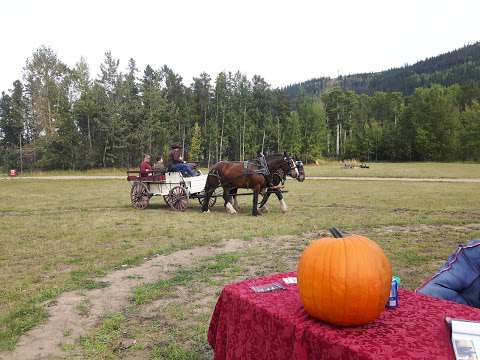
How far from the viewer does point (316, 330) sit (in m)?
2.29

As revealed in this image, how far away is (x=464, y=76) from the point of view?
481 ft

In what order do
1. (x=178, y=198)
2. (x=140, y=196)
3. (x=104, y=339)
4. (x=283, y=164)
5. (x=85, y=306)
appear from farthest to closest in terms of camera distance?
(x=140, y=196) < (x=178, y=198) < (x=283, y=164) < (x=85, y=306) < (x=104, y=339)

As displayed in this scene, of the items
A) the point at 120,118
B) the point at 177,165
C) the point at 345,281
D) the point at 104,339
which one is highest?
the point at 120,118

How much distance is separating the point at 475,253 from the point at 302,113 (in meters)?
79.8

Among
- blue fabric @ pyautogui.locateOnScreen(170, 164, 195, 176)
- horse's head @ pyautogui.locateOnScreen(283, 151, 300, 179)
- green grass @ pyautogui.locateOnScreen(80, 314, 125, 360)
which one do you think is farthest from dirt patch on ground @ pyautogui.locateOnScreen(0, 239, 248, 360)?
blue fabric @ pyautogui.locateOnScreen(170, 164, 195, 176)

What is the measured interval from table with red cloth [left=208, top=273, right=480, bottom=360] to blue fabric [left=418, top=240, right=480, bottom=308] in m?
0.43

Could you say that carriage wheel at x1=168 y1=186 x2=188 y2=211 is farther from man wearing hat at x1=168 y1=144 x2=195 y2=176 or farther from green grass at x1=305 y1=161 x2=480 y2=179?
green grass at x1=305 y1=161 x2=480 y2=179

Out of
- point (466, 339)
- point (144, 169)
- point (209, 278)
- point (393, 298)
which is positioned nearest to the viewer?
point (466, 339)

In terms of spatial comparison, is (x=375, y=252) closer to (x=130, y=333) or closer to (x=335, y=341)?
(x=335, y=341)

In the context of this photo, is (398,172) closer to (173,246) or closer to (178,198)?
(178,198)

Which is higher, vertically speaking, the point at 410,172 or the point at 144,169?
the point at 144,169

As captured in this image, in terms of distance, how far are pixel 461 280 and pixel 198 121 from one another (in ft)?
228

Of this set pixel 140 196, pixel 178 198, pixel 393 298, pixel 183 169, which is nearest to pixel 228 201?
pixel 178 198

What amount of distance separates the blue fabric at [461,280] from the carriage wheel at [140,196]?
42.5 ft
